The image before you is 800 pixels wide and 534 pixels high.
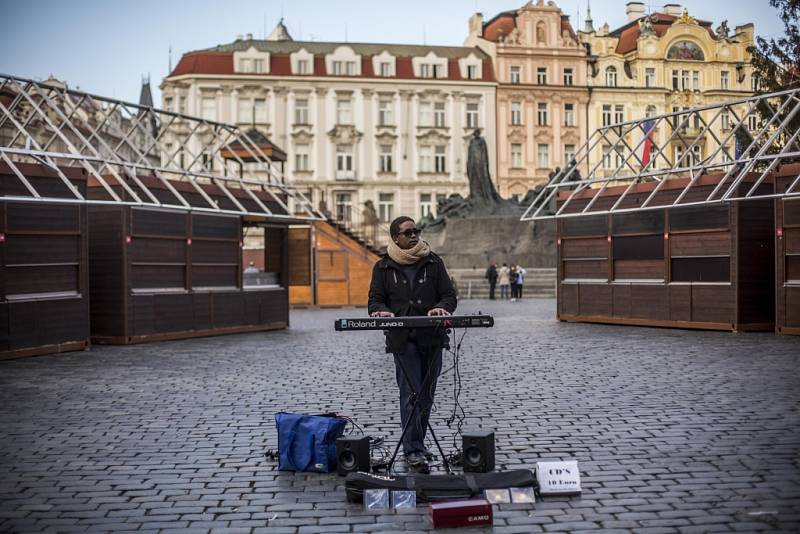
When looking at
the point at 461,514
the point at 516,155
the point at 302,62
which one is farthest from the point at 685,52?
the point at 461,514

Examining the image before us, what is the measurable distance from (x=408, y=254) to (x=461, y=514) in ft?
7.59

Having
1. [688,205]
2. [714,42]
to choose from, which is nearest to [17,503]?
[688,205]

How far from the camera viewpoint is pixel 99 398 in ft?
35.5

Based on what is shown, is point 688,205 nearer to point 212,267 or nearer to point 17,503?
point 212,267

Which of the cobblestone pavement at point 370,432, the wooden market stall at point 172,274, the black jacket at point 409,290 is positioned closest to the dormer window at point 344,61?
the wooden market stall at point 172,274

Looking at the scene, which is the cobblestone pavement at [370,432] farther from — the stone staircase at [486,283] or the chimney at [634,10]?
the chimney at [634,10]

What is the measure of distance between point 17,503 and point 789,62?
32.8m

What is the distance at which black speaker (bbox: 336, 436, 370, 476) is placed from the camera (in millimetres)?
6660

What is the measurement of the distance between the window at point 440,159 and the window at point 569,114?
10830 mm

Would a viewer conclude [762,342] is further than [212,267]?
No

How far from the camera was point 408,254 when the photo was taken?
7.16 meters

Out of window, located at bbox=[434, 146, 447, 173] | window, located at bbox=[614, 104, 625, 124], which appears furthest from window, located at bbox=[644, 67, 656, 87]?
window, located at bbox=[434, 146, 447, 173]

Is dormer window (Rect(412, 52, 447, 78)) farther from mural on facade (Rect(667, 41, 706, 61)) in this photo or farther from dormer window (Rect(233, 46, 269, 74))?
mural on facade (Rect(667, 41, 706, 61))

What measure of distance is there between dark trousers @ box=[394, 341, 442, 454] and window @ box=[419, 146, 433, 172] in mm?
65286
